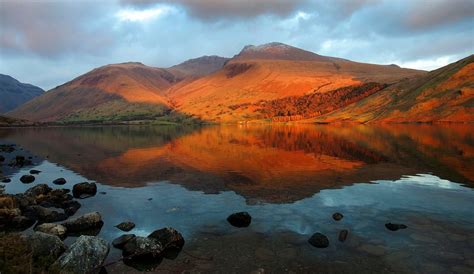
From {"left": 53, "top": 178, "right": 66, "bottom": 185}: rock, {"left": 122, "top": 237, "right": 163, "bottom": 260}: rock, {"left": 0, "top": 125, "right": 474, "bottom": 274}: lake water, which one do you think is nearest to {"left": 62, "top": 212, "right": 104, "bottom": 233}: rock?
{"left": 0, "top": 125, "right": 474, "bottom": 274}: lake water

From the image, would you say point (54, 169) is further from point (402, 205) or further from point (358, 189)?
point (402, 205)

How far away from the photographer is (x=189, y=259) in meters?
19.8

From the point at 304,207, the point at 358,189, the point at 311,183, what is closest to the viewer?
the point at 304,207

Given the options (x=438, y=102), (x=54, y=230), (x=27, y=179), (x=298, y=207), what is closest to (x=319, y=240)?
(x=298, y=207)

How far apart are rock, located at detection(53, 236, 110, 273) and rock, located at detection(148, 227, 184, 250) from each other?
325 cm

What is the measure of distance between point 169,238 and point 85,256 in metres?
5.05

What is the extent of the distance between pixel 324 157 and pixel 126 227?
43.3 metres

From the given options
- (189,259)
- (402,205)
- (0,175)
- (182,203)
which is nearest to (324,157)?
(402,205)

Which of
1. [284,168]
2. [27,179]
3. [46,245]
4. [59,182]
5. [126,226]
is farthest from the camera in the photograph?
[284,168]

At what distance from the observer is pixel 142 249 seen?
65.8 ft

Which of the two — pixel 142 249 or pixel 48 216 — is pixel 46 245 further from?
pixel 48 216

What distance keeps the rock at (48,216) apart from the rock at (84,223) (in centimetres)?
317

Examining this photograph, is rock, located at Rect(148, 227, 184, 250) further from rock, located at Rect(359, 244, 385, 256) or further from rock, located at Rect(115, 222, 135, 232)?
rock, located at Rect(359, 244, 385, 256)

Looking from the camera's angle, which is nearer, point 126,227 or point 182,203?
point 126,227
